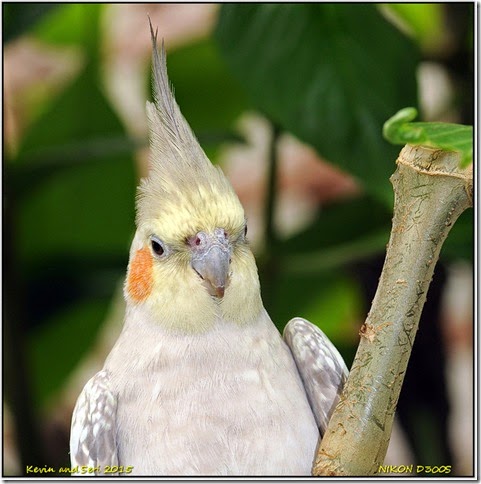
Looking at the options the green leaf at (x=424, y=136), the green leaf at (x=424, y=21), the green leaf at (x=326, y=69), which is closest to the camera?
the green leaf at (x=424, y=136)

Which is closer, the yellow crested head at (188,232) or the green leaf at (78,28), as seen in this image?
the yellow crested head at (188,232)

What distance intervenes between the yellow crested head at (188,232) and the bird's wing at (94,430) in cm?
13

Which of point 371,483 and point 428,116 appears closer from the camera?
point 371,483

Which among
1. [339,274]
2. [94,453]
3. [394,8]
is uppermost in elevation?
[394,8]

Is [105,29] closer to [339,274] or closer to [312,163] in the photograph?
[312,163]

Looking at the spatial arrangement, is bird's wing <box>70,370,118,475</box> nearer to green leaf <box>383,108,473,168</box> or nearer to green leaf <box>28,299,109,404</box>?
green leaf <box>383,108,473,168</box>

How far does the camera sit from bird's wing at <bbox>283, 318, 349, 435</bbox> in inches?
41.1

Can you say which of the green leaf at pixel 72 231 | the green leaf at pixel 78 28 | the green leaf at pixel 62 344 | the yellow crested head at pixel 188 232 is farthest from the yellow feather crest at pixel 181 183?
the green leaf at pixel 78 28

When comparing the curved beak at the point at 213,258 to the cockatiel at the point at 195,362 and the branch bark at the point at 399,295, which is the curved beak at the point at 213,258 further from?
the branch bark at the point at 399,295

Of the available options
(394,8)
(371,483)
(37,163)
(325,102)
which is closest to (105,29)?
(37,163)

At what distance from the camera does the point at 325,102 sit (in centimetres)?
134

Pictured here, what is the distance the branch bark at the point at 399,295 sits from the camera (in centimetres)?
75

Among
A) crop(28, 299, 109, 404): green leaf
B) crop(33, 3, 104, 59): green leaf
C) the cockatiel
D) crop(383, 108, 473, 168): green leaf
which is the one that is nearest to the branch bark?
crop(383, 108, 473, 168): green leaf

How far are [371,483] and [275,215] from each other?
0.92 meters
